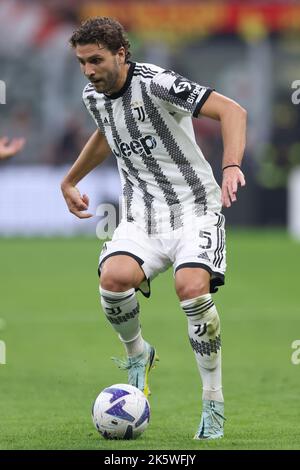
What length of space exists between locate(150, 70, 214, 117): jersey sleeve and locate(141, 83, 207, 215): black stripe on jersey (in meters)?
0.07

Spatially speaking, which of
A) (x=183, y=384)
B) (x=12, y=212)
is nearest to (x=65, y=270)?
(x=12, y=212)

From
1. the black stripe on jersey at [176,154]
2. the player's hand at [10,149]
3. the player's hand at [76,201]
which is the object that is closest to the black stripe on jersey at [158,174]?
the black stripe on jersey at [176,154]

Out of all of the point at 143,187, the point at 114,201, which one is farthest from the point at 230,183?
the point at 114,201

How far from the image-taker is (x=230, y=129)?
21.7ft

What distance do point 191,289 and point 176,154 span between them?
850 millimetres

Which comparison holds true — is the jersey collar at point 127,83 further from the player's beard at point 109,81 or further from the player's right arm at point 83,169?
the player's right arm at point 83,169

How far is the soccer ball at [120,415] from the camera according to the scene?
668 cm

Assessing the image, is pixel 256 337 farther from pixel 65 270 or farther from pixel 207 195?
pixel 65 270

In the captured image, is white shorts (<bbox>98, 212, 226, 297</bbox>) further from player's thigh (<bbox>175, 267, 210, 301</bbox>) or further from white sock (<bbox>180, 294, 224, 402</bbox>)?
white sock (<bbox>180, 294, 224, 402</bbox>)

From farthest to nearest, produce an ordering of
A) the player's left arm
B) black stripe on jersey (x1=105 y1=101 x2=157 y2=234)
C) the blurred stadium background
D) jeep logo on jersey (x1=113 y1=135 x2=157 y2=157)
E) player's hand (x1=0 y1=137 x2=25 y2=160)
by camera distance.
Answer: the blurred stadium background < player's hand (x1=0 y1=137 x2=25 y2=160) < black stripe on jersey (x1=105 y1=101 x2=157 y2=234) < jeep logo on jersey (x1=113 y1=135 x2=157 y2=157) < the player's left arm

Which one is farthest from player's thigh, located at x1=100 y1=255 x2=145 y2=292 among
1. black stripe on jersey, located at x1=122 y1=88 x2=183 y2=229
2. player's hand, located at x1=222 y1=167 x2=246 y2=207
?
player's hand, located at x1=222 y1=167 x2=246 y2=207

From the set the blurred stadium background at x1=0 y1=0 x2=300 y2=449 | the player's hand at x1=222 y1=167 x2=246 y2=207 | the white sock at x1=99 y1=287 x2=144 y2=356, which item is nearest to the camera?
the player's hand at x1=222 y1=167 x2=246 y2=207

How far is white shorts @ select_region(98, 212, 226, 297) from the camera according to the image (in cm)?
686

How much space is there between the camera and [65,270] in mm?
17688
